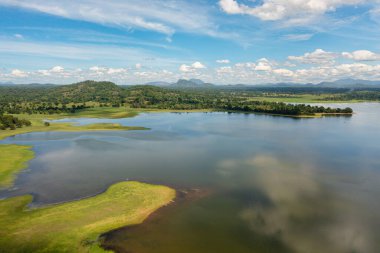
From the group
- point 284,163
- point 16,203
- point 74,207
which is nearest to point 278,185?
point 284,163

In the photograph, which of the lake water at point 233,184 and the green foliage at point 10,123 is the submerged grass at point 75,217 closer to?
the lake water at point 233,184

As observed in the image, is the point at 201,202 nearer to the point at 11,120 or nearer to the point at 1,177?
the point at 1,177

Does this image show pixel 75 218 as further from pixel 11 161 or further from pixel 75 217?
pixel 11 161

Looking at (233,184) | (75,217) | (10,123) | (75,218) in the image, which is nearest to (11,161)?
(75,217)

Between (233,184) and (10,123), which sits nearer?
(233,184)

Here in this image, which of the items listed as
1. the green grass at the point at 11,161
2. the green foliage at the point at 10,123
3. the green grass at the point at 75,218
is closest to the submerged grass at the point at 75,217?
the green grass at the point at 75,218

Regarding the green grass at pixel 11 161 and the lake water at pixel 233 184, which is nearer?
the lake water at pixel 233 184
